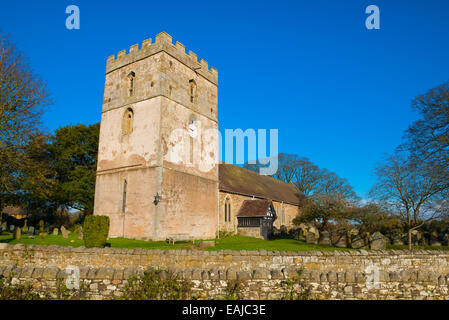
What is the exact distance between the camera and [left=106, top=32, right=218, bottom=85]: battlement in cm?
2244

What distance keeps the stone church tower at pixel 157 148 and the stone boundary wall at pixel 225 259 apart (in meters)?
6.34

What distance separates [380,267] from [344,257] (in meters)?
1.78

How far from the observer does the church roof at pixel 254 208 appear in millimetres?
26645

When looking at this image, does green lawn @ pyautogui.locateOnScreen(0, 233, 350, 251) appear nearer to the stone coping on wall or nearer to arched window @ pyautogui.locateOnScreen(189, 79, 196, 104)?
the stone coping on wall

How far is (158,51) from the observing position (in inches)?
875

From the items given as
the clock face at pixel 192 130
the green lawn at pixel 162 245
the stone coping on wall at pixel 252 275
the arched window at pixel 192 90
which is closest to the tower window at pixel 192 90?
the arched window at pixel 192 90

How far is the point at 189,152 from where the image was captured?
2339 centimetres

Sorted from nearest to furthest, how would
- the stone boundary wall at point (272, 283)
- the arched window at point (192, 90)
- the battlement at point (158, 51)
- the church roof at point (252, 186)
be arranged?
the stone boundary wall at point (272, 283), the battlement at point (158, 51), the arched window at point (192, 90), the church roof at point (252, 186)

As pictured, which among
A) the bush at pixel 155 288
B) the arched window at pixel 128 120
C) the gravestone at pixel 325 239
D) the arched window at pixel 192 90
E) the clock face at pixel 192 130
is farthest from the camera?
the arched window at pixel 192 90

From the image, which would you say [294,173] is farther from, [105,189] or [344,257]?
[344,257]

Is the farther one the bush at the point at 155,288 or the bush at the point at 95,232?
the bush at the point at 95,232

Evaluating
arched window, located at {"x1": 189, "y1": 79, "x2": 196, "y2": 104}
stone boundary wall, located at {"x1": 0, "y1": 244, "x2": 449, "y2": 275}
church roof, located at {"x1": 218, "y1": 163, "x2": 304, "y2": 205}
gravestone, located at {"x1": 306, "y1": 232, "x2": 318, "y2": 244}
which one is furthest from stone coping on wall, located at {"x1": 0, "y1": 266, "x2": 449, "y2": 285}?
church roof, located at {"x1": 218, "y1": 163, "x2": 304, "y2": 205}

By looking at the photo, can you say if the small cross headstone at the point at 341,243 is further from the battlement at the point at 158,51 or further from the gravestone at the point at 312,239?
the battlement at the point at 158,51
